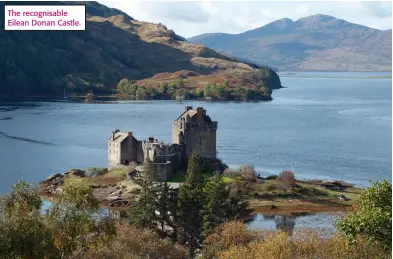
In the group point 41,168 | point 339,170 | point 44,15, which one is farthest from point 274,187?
point 44,15

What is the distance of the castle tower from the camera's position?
290ft

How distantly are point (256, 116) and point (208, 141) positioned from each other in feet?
286

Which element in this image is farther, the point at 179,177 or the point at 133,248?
the point at 179,177

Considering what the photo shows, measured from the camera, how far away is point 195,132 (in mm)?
89188

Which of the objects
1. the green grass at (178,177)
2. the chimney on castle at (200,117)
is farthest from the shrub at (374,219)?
the chimney on castle at (200,117)

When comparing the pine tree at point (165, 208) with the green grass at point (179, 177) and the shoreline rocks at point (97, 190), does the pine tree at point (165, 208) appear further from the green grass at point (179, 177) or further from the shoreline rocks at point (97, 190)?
the green grass at point (179, 177)

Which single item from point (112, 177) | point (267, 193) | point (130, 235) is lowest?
point (267, 193)

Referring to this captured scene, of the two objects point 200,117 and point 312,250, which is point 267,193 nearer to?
point 200,117

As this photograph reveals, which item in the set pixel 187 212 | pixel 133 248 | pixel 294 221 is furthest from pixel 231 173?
pixel 133 248

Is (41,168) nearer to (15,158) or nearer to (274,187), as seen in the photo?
(15,158)

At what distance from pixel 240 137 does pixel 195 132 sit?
4527cm

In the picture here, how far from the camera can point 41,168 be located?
100812 millimetres

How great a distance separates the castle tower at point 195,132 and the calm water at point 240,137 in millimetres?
10985

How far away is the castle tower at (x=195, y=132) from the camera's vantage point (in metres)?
88.3
